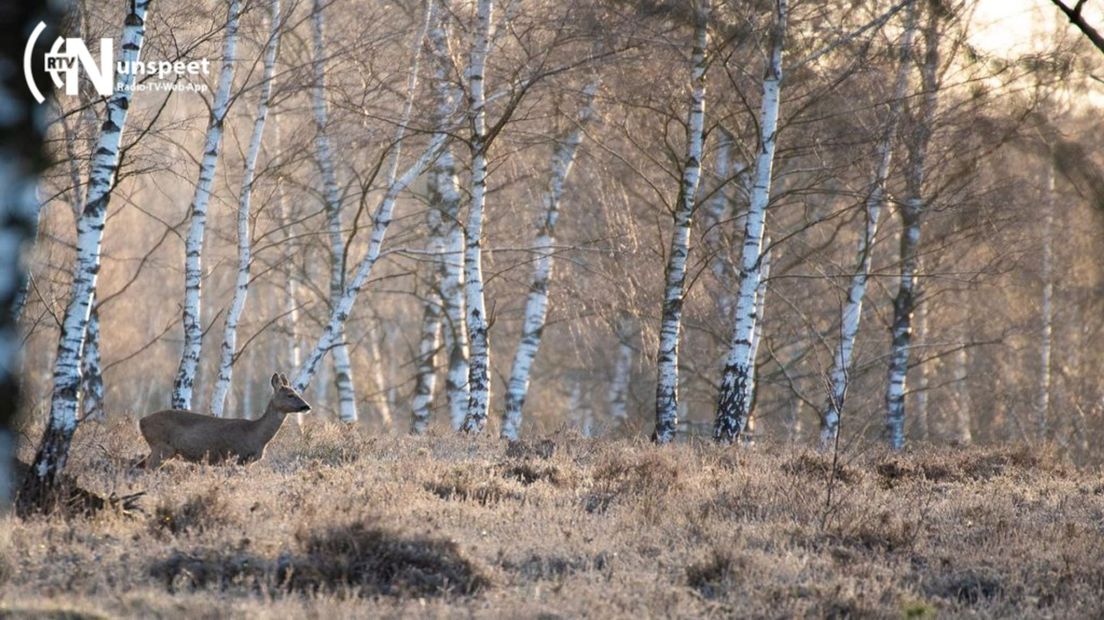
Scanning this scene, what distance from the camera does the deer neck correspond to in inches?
523

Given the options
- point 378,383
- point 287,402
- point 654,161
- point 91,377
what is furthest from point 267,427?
point 378,383

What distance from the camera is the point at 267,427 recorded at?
Answer: 1340 cm

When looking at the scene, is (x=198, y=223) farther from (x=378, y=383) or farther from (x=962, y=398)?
(x=962, y=398)

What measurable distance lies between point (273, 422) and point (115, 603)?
6.28 m

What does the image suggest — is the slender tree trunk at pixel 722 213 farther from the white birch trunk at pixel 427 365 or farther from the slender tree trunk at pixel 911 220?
the white birch trunk at pixel 427 365

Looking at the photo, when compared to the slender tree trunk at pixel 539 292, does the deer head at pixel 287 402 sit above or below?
below

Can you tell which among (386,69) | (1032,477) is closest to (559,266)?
(386,69)

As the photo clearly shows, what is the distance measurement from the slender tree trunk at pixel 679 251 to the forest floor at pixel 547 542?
338 centimetres

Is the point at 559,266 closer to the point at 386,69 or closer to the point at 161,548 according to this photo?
the point at 386,69

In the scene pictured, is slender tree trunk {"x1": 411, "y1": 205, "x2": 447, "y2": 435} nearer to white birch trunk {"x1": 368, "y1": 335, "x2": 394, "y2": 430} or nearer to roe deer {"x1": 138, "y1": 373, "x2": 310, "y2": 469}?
roe deer {"x1": 138, "y1": 373, "x2": 310, "y2": 469}

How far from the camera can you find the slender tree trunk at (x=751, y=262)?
665 inches

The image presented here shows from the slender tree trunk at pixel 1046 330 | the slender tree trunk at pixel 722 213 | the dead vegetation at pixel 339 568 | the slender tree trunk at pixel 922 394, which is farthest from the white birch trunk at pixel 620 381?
the dead vegetation at pixel 339 568

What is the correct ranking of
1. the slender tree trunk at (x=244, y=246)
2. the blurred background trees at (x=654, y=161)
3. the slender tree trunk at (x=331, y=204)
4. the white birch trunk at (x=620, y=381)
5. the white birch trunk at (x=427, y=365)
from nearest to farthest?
the slender tree trunk at (x=244, y=246), the blurred background trees at (x=654, y=161), the slender tree trunk at (x=331, y=204), the white birch trunk at (x=427, y=365), the white birch trunk at (x=620, y=381)

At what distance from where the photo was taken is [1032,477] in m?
14.7
